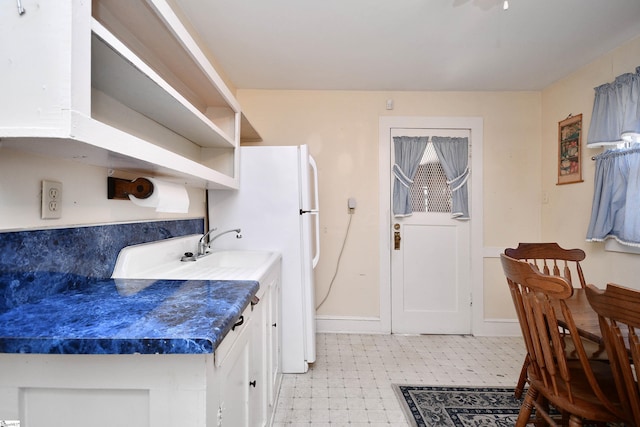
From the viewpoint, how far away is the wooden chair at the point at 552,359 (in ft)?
3.40

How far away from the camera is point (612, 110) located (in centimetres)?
198

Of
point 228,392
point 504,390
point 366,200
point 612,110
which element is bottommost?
point 504,390

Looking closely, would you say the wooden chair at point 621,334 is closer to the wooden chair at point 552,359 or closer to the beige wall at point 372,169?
the wooden chair at point 552,359

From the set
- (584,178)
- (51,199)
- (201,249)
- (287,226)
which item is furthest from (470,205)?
(51,199)

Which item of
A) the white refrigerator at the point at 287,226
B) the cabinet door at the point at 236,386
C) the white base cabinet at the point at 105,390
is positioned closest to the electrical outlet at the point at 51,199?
the white base cabinet at the point at 105,390

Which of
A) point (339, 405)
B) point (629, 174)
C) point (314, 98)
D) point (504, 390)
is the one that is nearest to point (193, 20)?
point (314, 98)

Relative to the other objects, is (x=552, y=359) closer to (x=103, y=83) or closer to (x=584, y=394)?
(x=584, y=394)

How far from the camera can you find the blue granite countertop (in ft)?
2.02

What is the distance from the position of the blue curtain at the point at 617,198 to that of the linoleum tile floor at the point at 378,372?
1.17 m

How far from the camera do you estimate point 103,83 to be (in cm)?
104

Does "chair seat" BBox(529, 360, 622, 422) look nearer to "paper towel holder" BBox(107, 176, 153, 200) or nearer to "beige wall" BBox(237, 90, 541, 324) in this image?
"beige wall" BBox(237, 90, 541, 324)

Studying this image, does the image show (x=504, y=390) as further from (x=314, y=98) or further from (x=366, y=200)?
(x=314, y=98)

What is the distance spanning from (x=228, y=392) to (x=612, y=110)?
286cm

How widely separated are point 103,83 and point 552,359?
2036 mm
